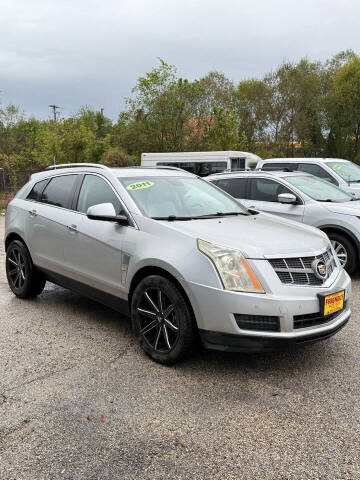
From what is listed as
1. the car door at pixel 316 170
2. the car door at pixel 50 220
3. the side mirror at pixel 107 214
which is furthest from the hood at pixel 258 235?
the car door at pixel 316 170

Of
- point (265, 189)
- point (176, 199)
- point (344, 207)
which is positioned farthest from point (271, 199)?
point (176, 199)

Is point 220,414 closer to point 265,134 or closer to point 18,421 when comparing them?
point 18,421

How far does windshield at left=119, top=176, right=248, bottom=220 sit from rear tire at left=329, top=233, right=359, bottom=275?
2.73 metres

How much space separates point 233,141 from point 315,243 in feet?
74.3

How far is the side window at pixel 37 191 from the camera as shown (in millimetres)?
5742

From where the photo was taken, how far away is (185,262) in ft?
11.9

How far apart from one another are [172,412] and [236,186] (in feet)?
19.1

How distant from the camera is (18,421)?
3037mm

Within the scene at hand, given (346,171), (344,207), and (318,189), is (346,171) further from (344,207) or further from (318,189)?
(344,207)

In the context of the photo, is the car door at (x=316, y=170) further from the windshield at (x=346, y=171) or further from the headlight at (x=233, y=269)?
the headlight at (x=233, y=269)

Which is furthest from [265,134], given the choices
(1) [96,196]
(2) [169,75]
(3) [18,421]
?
(3) [18,421]

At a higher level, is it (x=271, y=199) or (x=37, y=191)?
(x=37, y=191)

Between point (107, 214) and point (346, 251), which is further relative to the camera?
point (346, 251)

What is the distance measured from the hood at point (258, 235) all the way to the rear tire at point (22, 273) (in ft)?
7.99
